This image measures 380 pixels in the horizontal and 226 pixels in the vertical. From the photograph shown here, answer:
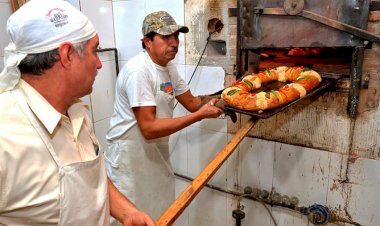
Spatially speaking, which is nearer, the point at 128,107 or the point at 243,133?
the point at 243,133

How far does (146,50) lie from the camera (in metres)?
1.78

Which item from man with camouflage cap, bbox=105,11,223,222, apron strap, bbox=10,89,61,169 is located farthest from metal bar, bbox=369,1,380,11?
apron strap, bbox=10,89,61,169

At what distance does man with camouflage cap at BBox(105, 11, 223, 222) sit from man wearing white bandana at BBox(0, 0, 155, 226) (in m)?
0.70

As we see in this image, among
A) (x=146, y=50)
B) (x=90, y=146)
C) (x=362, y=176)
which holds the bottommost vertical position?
(x=362, y=176)

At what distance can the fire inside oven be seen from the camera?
1399mm

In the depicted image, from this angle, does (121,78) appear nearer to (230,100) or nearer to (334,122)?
(230,100)

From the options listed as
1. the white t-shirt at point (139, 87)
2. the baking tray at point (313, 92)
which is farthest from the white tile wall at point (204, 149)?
the baking tray at point (313, 92)

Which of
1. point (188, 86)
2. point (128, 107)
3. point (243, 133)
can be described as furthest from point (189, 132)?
point (243, 133)

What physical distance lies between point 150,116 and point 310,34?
937 mm

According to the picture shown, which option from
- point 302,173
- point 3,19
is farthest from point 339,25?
point 3,19

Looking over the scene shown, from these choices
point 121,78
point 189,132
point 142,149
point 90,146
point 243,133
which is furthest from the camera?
point 189,132

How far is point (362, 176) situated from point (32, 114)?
1.61 m

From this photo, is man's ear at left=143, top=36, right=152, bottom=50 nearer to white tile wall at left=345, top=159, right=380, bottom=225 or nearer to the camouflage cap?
the camouflage cap

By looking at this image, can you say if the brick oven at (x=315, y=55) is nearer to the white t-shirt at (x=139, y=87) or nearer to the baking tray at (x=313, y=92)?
the baking tray at (x=313, y=92)
